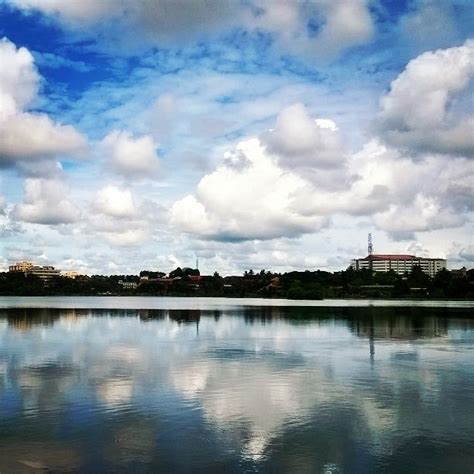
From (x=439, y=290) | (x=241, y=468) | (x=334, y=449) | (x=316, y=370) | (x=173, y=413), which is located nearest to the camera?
(x=241, y=468)

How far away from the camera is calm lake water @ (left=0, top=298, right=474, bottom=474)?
44.9 ft

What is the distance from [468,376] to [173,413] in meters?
14.0

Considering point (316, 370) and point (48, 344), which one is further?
point (48, 344)

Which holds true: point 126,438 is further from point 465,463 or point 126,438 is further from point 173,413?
point 465,463

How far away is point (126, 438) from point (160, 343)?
912 inches

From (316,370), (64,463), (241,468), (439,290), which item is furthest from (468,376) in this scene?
(439,290)

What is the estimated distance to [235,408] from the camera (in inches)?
739

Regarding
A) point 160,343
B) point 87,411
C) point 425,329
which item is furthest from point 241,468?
point 425,329

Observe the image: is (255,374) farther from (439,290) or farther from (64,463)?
(439,290)

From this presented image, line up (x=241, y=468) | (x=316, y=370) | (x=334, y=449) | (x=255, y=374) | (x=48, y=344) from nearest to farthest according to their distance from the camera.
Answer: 1. (x=241, y=468)
2. (x=334, y=449)
3. (x=255, y=374)
4. (x=316, y=370)
5. (x=48, y=344)

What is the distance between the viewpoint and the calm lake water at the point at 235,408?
539 inches

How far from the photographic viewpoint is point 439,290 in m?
165

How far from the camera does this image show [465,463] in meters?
13.6

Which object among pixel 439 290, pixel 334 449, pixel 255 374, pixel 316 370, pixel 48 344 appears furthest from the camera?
pixel 439 290
